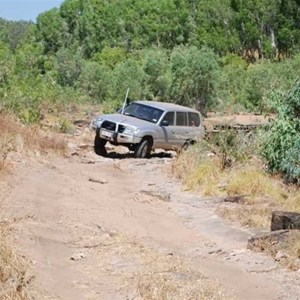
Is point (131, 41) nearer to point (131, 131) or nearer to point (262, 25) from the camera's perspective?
point (262, 25)

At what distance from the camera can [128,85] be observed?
39.9 m

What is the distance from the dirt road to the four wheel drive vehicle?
4.29m

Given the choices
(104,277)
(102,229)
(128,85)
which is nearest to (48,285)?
(104,277)

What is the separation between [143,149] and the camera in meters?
20.2

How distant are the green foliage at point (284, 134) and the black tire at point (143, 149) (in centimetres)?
462

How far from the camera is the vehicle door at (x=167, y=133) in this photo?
20.5 m

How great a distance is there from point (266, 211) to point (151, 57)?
32.5 meters

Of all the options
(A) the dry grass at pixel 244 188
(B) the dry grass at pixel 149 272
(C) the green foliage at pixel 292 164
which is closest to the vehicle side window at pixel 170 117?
(A) the dry grass at pixel 244 188

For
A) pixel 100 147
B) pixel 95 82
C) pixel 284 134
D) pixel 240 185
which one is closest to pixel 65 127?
pixel 100 147

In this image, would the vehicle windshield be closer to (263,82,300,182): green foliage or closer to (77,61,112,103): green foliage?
(263,82,300,182): green foliage

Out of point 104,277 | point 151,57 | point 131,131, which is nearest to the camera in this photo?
point 104,277

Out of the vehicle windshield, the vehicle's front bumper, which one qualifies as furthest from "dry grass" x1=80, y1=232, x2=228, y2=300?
the vehicle windshield

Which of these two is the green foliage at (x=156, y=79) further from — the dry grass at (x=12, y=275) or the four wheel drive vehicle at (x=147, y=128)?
the dry grass at (x=12, y=275)

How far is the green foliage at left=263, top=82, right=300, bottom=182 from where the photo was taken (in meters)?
15.1
